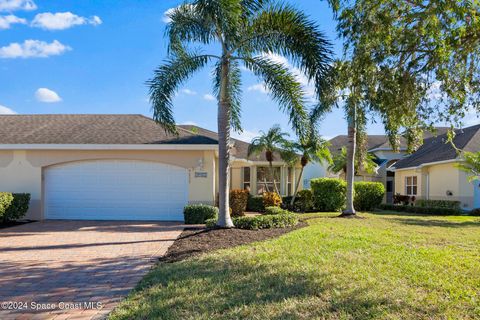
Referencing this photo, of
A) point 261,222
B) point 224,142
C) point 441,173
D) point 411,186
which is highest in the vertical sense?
point 224,142

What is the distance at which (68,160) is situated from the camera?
15.5 m

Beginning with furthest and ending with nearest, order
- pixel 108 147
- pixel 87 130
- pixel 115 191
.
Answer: pixel 87 130 < pixel 115 191 < pixel 108 147

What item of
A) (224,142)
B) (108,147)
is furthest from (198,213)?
(108,147)

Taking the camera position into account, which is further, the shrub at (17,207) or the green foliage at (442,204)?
the green foliage at (442,204)

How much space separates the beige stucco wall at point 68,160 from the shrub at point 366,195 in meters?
10.6

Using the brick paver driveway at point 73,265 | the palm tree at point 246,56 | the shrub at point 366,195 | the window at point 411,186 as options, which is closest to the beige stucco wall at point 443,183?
the window at point 411,186

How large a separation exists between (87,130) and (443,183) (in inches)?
809

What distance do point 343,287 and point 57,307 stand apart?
13.7 feet

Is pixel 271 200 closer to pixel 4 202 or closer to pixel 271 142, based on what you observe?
pixel 271 142

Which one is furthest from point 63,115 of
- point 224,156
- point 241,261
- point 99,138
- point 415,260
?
point 415,260

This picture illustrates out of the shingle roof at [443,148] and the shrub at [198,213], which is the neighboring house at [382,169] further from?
the shrub at [198,213]

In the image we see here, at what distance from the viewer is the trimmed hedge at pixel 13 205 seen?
13.7m

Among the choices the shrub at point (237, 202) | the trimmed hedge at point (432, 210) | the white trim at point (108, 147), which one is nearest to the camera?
the white trim at point (108, 147)

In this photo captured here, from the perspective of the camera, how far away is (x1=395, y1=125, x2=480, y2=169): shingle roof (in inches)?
885
